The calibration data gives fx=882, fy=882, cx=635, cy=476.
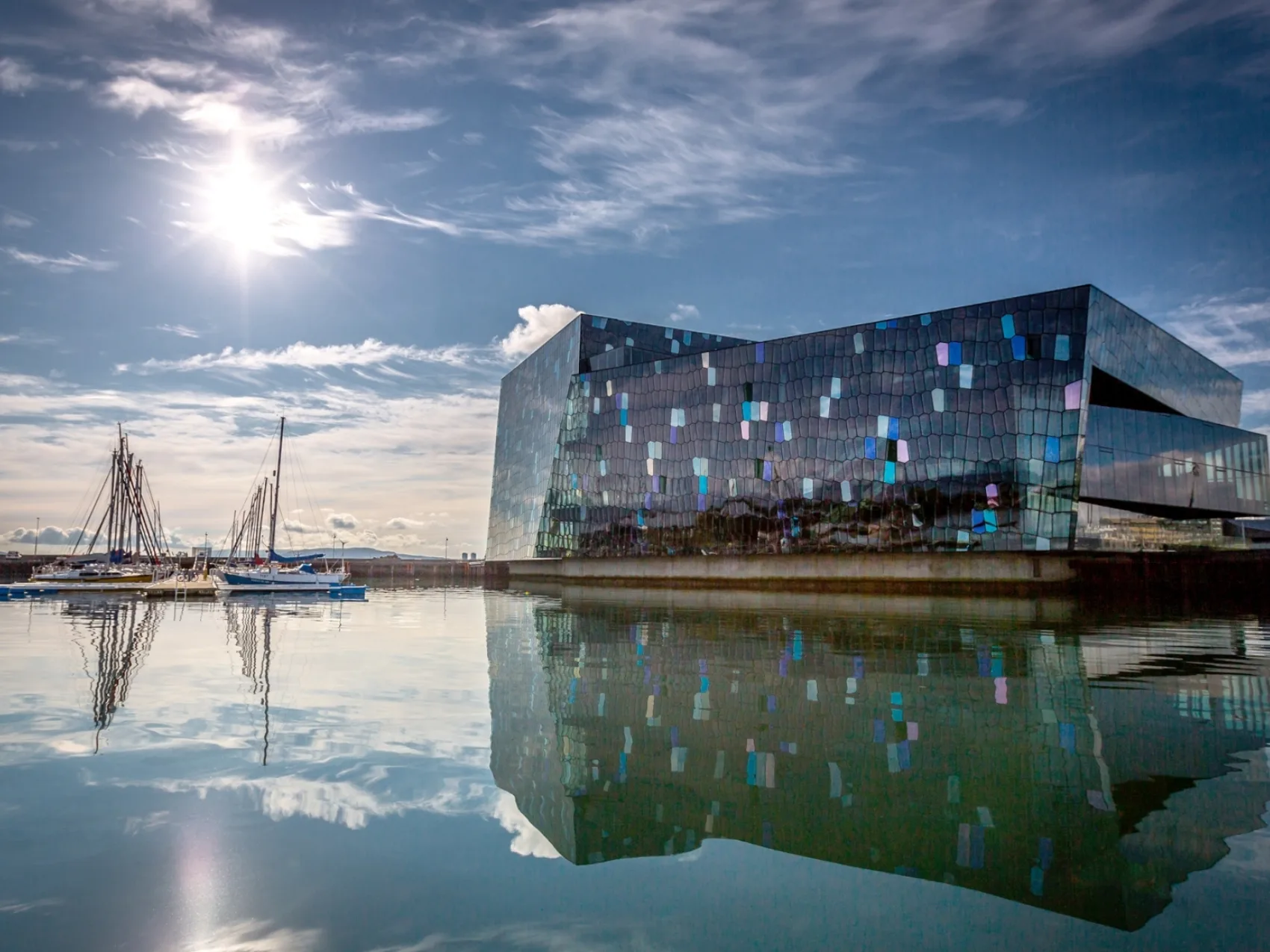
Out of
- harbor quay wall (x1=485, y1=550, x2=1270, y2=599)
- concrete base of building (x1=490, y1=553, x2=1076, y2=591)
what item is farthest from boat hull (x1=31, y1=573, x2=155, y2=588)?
harbor quay wall (x1=485, y1=550, x2=1270, y2=599)

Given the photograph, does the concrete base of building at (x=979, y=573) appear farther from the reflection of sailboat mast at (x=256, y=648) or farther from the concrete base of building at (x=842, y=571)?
the reflection of sailboat mast at (x=256, y=648)

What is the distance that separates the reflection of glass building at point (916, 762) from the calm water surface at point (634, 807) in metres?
0.03

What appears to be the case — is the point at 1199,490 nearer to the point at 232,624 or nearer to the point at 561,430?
the point at 561,430

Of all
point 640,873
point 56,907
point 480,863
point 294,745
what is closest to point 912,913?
point 640,873

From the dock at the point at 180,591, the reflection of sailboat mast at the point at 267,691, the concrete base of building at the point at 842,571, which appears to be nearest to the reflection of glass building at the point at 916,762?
the reflection of sailboat mast at the point at 267,691

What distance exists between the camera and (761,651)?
1558 cm

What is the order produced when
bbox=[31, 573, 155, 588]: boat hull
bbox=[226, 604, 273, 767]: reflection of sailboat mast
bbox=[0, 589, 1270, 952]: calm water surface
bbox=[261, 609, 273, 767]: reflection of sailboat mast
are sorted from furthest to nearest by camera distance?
1. bbox=[31, 573, 155, 588]: boat hull
2. bbox=[226, 604, 273, 767]: reflection of sailboat mast
3. bbox=[261, 609, 273, 767]: reflection of sailboat mast
4. bbox=[0, 589, 1270, 952]: calm water surface

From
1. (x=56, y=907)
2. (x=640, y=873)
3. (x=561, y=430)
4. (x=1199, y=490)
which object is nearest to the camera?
(x=56, y=907)

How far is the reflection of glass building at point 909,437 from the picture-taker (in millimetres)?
40906

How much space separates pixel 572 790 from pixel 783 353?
155 ft

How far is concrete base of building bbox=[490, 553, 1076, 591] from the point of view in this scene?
131 ft

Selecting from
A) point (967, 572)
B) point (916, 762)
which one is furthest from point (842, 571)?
point (916, 762)

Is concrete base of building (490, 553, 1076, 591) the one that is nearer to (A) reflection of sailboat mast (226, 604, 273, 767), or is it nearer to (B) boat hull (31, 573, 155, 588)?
(B) boat hull (31, 573, 155, 588)

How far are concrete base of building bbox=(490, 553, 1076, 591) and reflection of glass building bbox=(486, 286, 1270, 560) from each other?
77 cm
